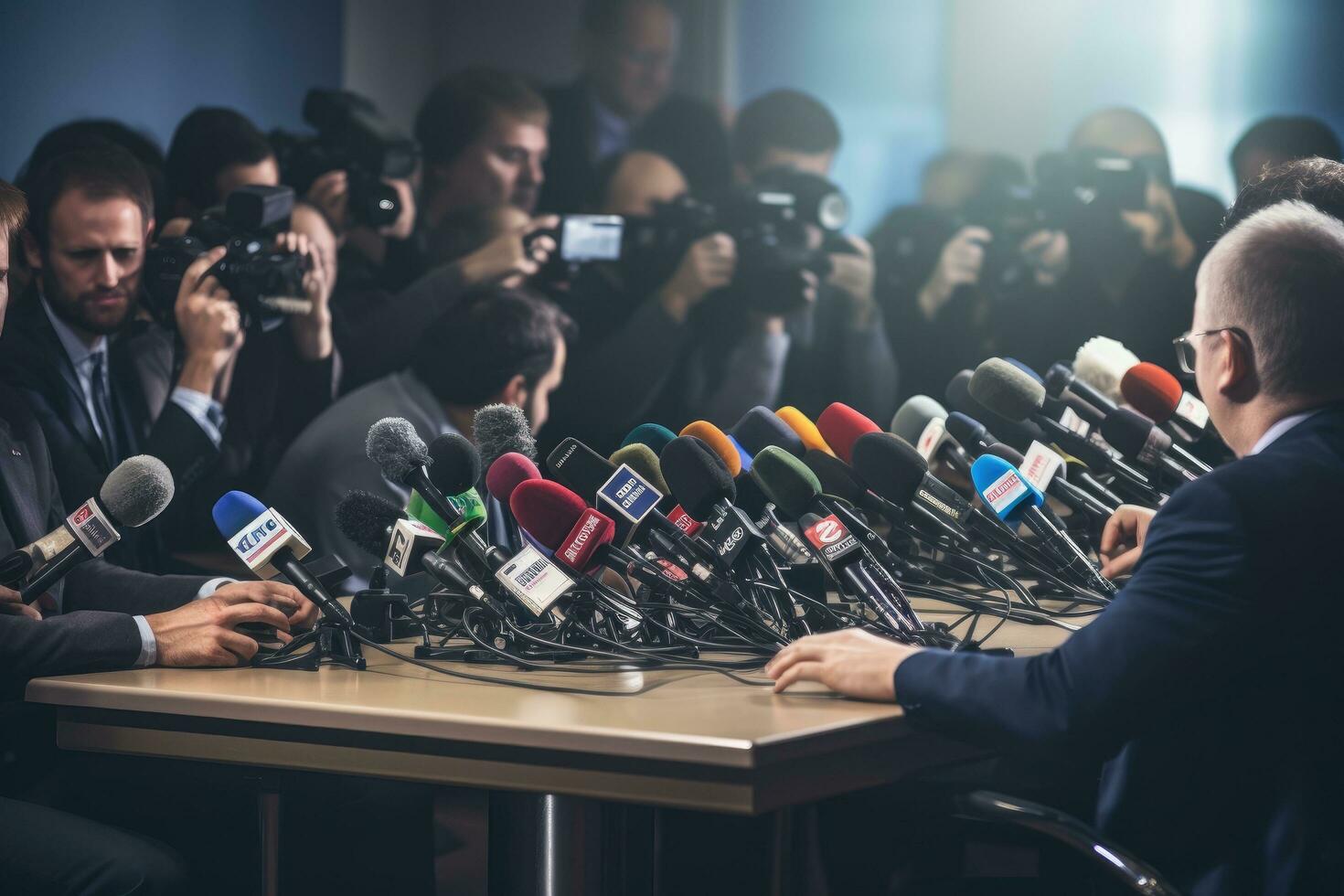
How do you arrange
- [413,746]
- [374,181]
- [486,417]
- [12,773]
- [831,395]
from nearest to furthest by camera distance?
[413,746] → [12,773] → [486,417] → [374,181] → [831,395]

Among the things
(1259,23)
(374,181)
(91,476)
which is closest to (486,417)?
(91,476)

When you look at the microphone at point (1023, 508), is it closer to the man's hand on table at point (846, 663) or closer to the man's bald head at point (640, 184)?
the man's hand on table at point (846, 663)

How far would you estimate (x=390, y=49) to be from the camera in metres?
3.89

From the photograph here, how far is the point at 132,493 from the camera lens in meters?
1.56

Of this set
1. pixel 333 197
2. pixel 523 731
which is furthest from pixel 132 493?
pixel 333 197

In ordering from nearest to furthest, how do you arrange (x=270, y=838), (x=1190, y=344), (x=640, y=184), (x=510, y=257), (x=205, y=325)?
(x=1190, y=344), (x=270, y=838), (x=205, y=325), (x=510, y=257), (x=640, y=184)

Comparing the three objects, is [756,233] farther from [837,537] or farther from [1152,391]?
[837,537]

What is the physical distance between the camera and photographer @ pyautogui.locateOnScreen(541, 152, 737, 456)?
154 inches

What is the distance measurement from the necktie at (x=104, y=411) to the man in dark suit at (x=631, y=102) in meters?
1.54

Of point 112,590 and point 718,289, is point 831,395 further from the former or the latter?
point 112,590

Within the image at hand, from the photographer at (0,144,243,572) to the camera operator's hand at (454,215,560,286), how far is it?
2.54 feet

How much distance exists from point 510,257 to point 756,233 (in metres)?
0.75

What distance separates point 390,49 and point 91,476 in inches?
67.6

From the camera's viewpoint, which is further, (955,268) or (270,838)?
(955,268)
